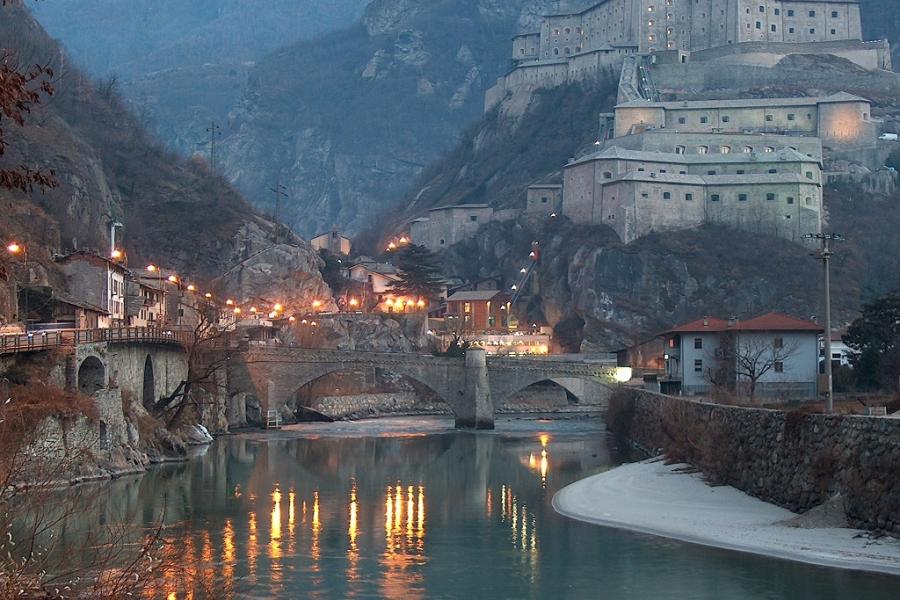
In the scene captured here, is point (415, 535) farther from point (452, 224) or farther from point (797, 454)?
point (452, 224)

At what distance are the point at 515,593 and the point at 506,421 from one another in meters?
57.1

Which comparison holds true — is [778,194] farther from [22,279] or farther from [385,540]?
[385,540]

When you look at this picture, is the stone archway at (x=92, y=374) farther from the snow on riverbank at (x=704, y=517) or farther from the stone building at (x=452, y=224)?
the stone building at (x=452, y=224)

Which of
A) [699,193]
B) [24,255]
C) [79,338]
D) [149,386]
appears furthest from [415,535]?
[699,193]

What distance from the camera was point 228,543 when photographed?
3612cm

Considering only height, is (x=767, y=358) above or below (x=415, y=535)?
above

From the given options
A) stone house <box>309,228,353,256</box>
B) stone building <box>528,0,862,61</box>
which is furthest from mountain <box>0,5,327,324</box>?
stone building <box>528,0,862,61</box>

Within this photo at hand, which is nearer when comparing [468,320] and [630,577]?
[630,577]

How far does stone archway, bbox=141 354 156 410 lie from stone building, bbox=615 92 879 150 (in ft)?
255

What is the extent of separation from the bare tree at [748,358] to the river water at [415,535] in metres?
6.42

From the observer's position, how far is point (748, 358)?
6250cm

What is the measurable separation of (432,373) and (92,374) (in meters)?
30.4

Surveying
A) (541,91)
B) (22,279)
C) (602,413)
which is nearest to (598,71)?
(541,91)

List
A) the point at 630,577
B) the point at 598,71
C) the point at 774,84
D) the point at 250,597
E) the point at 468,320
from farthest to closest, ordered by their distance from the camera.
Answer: the point at 598,71 → the point at 774,84 → the point at 468,320 → the point at 630,577 → the point at 250,597
